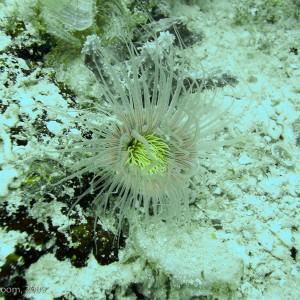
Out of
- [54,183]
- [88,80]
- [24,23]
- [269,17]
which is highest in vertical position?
[269,17]

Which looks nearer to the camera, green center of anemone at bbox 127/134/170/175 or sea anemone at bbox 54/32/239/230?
sea anemone at bbox 54/32/239/230

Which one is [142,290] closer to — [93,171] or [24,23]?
[93,171]

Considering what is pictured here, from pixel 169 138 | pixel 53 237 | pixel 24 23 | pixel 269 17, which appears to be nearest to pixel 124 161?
pixel 169 138

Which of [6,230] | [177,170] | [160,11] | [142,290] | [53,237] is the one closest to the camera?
[6,230]

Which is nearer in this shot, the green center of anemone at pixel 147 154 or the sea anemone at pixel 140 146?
the sea anemone at pixel 140 146
